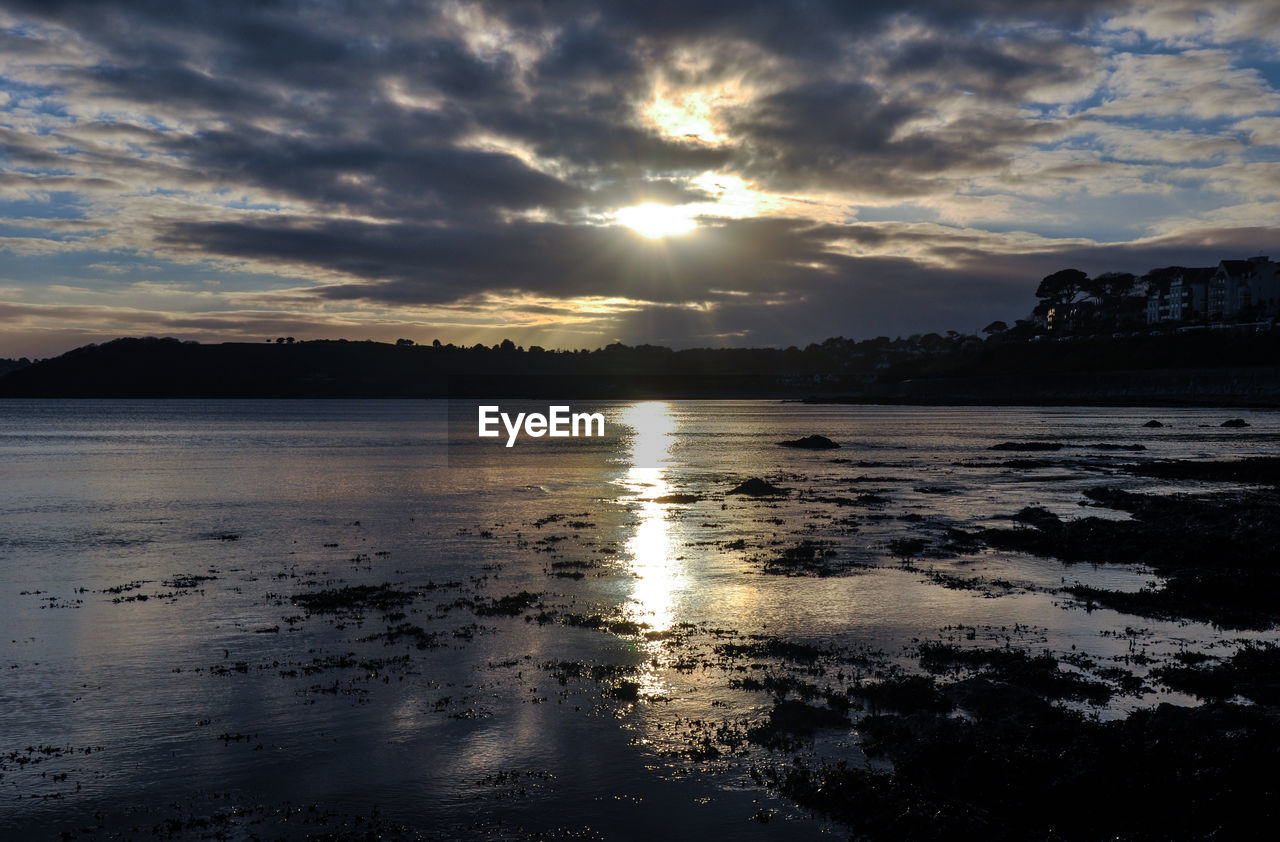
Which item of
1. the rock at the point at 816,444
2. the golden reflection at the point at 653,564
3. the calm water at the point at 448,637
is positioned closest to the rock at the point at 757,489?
the calm water at the point at 448,637

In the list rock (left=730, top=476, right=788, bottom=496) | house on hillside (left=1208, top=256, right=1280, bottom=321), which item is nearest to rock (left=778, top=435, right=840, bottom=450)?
rock (left=730, top=476, right=788, bottom=496)

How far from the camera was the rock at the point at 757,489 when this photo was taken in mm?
48241

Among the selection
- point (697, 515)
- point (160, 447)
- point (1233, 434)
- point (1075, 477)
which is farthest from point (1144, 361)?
point (160, 447)

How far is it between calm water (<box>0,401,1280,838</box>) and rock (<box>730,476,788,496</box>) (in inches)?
65.2

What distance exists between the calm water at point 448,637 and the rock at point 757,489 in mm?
1655

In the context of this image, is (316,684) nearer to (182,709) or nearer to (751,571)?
(182,709)

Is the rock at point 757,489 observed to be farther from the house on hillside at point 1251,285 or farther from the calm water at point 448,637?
the house on hillside at point 1251,285

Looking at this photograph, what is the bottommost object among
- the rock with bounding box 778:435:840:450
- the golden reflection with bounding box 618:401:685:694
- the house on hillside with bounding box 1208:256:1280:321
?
the rock with bounding box 778:435:840:450

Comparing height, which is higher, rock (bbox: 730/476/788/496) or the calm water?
the calm water

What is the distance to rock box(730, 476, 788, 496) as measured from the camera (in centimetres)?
4824

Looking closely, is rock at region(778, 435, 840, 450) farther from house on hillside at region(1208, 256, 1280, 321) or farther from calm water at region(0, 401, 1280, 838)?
house on hillside at region(1208, 256, 1280, 321)

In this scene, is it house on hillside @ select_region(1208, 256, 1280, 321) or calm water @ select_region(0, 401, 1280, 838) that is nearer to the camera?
calm water @ select_region(0, 401, 1280, 838)

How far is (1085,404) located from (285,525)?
180358mm

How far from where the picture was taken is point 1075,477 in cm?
5347
